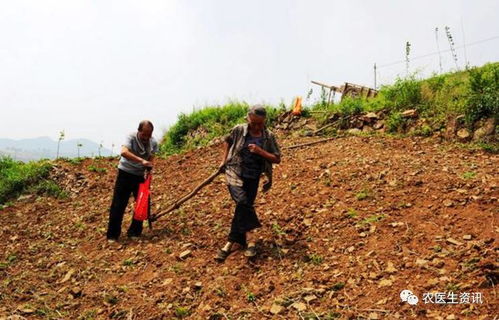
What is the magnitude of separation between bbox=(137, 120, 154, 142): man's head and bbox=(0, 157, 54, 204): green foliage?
4914 mm

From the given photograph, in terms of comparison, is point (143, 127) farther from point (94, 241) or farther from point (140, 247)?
point (94, 241)

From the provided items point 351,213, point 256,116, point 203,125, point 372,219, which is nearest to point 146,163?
point 256,116

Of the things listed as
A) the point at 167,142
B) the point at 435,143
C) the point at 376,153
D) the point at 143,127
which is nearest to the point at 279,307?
the point at 143,127

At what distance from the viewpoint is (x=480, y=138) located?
23.9 ft

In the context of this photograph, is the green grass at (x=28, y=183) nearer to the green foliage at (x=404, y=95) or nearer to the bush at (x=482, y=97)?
the green foliage at (x=404, y=95)

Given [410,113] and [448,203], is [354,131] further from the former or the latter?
[448,203]

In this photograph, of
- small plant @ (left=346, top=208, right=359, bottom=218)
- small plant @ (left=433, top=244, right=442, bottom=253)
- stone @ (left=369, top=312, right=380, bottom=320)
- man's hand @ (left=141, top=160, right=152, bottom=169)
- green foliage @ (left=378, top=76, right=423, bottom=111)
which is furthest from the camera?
green foliage @ (left=378, top=76, right=423, bottom=111)

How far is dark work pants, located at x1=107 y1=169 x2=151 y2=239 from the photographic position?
19.7ft

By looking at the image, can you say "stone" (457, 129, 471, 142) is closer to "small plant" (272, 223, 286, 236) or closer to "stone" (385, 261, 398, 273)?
"small plant" (272, 223, 286, 236)

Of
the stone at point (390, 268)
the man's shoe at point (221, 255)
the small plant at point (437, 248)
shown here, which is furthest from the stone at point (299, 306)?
the small plant at point (437, 248)

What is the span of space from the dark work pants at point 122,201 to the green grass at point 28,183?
3928mm

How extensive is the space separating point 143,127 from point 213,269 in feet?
7.04

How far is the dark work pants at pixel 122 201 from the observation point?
19.7ft

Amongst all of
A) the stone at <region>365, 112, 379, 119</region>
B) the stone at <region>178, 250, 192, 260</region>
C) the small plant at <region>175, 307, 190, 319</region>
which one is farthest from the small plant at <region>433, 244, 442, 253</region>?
the stone at <region>365, 112, 379, 119</region>
